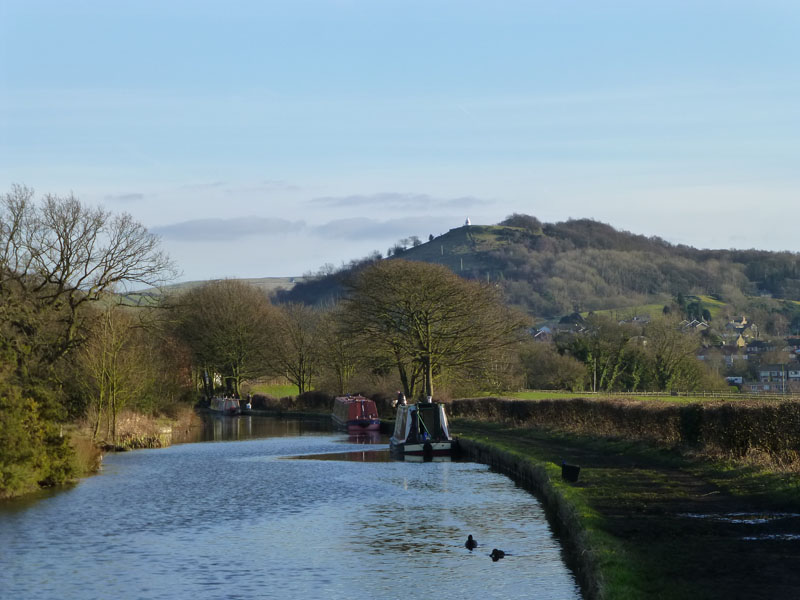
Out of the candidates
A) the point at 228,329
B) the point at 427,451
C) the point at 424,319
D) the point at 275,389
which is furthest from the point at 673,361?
the point at 427,451

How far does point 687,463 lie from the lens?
22141mm

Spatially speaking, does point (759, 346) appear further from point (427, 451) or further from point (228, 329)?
point (427, 451)

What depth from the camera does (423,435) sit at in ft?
125

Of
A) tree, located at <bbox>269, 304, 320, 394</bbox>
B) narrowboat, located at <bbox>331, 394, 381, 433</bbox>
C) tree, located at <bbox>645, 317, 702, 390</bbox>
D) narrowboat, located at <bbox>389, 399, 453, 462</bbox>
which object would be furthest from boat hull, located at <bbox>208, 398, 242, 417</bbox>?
narrowboat, located at <bbox>389, 399, 453, 462</bbox>

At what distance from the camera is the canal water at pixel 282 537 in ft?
47.3

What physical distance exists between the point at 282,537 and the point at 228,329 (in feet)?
199

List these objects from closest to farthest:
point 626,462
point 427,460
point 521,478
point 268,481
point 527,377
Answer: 1. point 626,462
2. point 521,478
3. point 268,481
4. point 427,460
5. point 527,377

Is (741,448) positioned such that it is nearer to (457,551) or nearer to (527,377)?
(457,551)

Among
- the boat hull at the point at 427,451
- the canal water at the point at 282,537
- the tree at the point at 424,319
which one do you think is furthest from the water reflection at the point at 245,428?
the canal water at the point at 282,537

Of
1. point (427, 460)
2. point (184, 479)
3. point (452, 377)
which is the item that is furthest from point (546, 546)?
point (452, 377)

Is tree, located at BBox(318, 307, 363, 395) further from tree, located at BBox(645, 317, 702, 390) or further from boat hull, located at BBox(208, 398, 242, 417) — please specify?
tree, located at BBox(645, 317, 702, 390)

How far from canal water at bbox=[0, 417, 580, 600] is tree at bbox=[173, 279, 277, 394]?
45916mm

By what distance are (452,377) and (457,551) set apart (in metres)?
40.5

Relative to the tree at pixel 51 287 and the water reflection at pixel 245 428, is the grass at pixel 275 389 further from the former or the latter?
the tree at pixel 51 287
